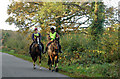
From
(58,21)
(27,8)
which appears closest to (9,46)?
(27,8)

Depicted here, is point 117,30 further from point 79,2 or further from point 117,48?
point 79,2

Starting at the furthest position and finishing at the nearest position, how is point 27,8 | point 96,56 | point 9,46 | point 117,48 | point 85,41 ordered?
point 9,46 < point 27,8 < point 85,41 < point 96,56 < point 117,48

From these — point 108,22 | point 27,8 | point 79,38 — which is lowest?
point 79,38

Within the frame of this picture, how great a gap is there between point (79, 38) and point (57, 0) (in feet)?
16.6

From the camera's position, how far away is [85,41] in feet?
68.4

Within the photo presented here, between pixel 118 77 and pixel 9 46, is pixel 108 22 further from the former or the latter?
pixel 9 46

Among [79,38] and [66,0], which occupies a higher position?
[66,0]

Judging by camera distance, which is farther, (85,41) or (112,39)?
(85,41)

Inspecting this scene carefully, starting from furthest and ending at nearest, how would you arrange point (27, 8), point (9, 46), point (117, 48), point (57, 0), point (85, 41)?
point (9, 46) → point (27, 8) → point (57, 0) → point (85, 41) → point (117, 48)

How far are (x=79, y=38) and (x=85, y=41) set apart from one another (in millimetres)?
947

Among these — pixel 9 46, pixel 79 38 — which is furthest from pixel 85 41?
pixel 9 46

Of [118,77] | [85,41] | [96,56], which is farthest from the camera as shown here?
[85,41]

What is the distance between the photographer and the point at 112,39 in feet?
56.3

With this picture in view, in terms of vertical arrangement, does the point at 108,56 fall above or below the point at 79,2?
below
